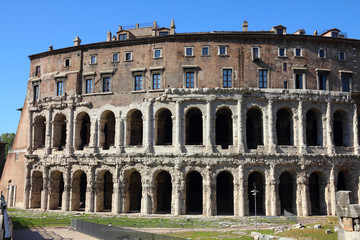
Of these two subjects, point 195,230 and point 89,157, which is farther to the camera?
point 89,157

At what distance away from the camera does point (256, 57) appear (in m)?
34.3

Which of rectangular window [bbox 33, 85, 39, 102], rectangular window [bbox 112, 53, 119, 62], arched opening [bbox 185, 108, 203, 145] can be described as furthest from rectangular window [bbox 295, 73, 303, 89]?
rectangular window [bbox 33, 85, 39, 102]

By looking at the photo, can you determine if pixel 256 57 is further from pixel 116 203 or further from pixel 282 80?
pixel 116 203

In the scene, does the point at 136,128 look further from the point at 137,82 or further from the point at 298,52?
the point at 298,52

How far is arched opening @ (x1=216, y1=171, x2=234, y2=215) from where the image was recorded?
35.6 meters

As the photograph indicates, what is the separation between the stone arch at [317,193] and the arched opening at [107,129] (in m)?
19.6

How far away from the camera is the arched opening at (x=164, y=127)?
36000mm

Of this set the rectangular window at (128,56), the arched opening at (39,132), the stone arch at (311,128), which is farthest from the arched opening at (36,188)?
the stone arch at (311,128)

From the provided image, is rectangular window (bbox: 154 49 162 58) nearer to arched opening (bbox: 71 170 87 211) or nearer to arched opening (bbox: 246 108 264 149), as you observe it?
arched opening (bbox: 246 108 264 149)

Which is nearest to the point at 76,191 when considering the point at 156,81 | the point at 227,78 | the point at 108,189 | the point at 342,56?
the point at 108,189

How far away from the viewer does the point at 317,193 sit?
3631cm

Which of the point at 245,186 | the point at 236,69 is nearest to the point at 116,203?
the point at 245,186

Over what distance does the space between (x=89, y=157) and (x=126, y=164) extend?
398 centimetres

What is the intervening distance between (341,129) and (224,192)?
12935 millimetres
